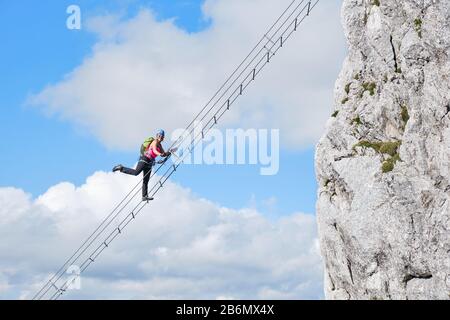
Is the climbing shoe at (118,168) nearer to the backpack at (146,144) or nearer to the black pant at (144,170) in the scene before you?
the black pant at (144,170)

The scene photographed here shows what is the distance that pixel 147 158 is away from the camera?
40750 mm

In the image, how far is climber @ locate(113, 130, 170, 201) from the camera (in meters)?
40.4

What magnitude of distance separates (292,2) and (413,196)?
1799cm

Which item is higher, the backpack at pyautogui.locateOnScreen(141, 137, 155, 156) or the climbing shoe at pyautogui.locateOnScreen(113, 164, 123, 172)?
the backpack at pyautogui.locateOnScreen(141, 137, 155, 156)

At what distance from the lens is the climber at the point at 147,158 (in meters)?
40.4

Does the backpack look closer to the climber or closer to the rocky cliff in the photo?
the climber

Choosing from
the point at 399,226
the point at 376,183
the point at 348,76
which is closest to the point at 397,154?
the point at 376,183

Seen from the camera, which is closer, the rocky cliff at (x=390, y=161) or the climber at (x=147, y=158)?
the climber at (x=147, y=158)

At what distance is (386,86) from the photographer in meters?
49.7

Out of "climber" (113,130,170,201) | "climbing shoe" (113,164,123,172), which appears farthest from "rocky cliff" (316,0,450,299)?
"climbing shoe" (113,164,123,172)

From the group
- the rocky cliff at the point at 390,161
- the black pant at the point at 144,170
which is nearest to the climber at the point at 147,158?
the black pant at the point at 144,170

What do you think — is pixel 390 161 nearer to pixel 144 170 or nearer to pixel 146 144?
pixel 146 144

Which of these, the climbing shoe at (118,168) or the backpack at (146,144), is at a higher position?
the backpack at (146,144)
